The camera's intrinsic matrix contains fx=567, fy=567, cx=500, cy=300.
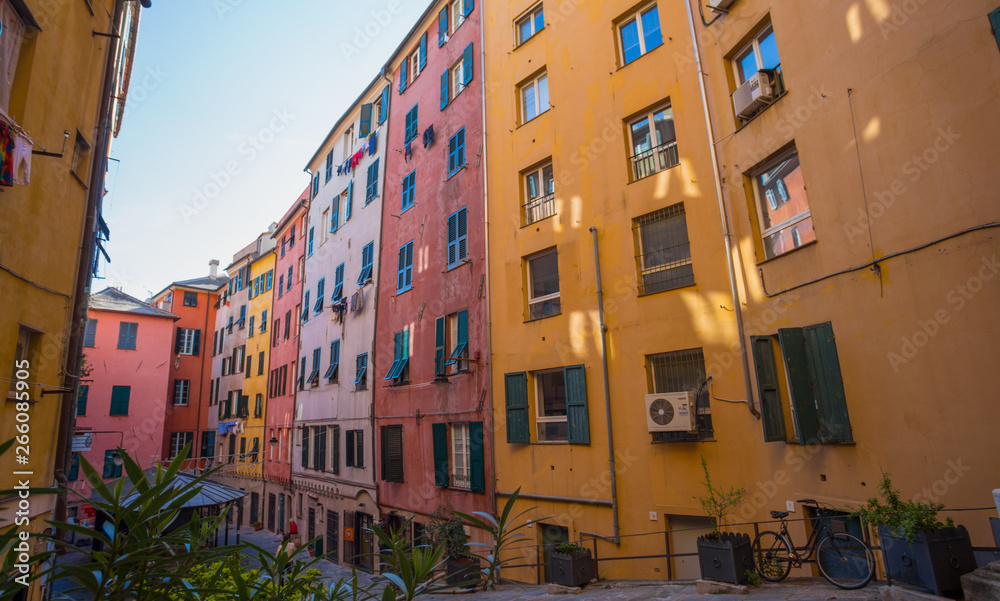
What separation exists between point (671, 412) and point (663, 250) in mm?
3271

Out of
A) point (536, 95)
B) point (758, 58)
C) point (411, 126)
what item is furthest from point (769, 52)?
point (411, 126)

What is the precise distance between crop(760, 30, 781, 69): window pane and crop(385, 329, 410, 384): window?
12326mm

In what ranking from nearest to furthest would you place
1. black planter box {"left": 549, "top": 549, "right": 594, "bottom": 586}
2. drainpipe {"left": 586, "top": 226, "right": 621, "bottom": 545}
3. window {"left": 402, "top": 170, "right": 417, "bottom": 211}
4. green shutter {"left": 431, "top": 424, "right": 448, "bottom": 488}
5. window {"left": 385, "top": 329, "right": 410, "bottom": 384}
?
black planter box {"left": 549, "top": 549, "right": 594, "bottom": 586} < drainpipe {"left": 586, "top": 226, "right": 621, "bottom": 545} < green shutter {"left": 431, "top": 424, "right": 448, "bottom": 488} < window {"left": 385, "top": 329, "right": 410, "bottom": 384} < window {"left": 402, "top": 170, "right": 417, "bottom": 211}

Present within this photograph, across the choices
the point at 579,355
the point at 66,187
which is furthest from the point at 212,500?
the point at 579,355

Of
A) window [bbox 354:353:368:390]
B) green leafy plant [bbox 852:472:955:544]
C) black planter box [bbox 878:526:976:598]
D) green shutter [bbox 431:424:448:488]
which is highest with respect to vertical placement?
window [bbox 354:353:368:390]

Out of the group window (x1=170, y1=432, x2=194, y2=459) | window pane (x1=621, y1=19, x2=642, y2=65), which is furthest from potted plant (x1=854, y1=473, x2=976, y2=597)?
window (x1=170, y1=432, x2=194, y2=459)

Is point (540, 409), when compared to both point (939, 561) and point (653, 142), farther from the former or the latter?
point (939, 561)

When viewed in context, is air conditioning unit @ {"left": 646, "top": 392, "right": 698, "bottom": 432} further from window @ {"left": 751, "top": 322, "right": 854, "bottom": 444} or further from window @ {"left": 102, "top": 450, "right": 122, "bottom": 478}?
window @ {"left": 102, "top": 450, "right": 122, "bottom": 478}

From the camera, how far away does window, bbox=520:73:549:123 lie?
14.8 m

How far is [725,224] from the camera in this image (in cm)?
1027

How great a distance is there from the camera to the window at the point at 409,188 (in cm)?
1950

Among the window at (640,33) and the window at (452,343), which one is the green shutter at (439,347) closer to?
the window at (452,343)

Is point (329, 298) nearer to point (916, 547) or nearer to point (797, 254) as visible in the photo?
point (797, 254)

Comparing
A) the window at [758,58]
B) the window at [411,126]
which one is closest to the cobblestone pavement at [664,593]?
the window at [758,58]
